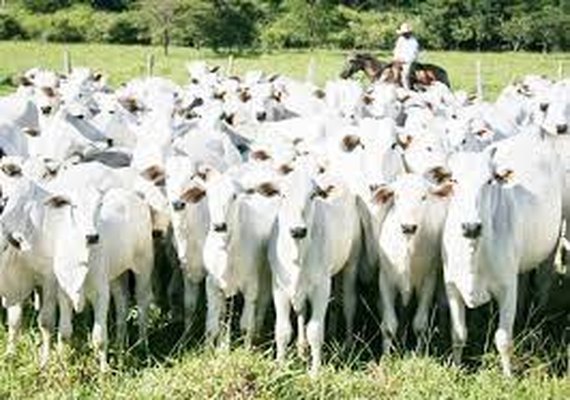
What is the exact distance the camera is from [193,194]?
29.5ft

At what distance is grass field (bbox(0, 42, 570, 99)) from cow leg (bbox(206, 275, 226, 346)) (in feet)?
76.4

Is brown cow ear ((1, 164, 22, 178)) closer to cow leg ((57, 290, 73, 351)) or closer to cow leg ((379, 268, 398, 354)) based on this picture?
cow leg ((57, 290, 73, 351))

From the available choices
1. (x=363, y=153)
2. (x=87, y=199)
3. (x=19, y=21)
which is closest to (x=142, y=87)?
(x=363, y=153)

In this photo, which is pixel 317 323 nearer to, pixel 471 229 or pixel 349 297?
pixel 349 297

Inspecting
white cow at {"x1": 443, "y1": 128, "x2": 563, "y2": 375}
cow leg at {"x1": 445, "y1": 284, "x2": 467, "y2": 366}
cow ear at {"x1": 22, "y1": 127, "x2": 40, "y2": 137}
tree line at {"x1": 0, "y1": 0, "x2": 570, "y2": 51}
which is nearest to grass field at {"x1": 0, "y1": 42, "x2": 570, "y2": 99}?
tree line at {"x1": 0, "y1": 0, "x2": 570, "y2": 51}

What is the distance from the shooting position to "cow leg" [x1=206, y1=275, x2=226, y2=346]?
28.9 ft

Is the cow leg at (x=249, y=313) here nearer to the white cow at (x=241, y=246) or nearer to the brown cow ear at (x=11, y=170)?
the white cow at (x=241, y=246)

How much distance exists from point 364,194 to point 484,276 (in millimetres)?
1519

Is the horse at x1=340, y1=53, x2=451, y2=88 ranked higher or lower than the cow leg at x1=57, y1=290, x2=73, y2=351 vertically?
higher

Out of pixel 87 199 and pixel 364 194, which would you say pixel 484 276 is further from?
pixel 87 199

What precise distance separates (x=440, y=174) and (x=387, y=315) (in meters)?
1.24

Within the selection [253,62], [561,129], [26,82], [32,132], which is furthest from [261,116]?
[253,62]

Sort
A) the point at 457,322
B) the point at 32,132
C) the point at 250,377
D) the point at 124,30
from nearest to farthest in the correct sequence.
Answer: the point at 250,377 → the point at 457,322 → the point at 32,132 → the point at 124,30

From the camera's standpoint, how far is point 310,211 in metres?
8.57
